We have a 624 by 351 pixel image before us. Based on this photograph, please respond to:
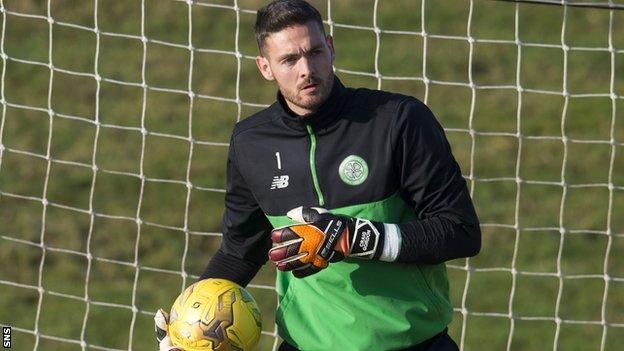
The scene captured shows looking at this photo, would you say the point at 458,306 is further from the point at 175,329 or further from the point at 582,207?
the point at 175,329

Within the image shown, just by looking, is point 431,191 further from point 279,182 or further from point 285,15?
point 285,15

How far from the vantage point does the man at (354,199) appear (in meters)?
4.46

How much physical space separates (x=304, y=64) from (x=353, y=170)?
0.38 meters

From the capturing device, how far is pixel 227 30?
33.8 ft

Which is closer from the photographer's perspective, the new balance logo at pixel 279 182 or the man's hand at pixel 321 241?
the man's hand at pixel 321 241

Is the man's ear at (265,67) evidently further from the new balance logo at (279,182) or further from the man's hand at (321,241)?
the man's hand at (321,241)

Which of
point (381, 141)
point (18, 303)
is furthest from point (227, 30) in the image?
point (381, 141)

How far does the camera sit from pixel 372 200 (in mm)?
4602

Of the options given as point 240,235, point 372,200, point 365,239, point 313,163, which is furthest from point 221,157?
point 365,239

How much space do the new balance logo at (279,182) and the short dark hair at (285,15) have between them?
473 mm

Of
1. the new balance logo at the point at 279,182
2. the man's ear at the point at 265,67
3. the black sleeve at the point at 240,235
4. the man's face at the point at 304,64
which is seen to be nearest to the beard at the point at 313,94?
the man's face at the point at 304,64

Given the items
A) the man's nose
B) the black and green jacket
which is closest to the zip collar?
the black and green jacket

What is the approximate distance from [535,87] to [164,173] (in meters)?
2.60

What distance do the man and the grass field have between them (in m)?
2.74
